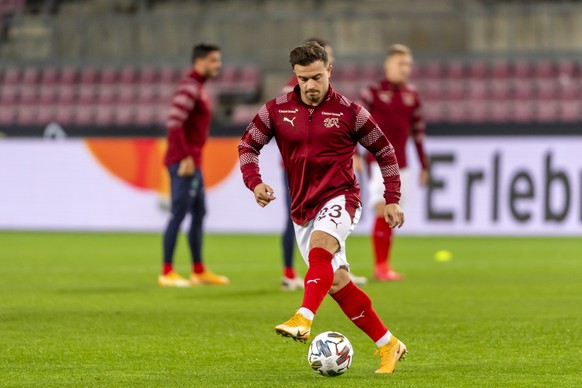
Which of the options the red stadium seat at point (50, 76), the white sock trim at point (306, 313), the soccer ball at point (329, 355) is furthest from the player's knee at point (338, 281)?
the red stadium seat at point (50, 76)

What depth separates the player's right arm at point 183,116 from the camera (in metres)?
10.9

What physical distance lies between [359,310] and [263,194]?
0.72m

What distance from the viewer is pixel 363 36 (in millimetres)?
22234

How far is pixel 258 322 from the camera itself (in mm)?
8250

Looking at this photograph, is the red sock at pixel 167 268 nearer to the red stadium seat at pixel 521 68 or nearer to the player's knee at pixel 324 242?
the player's knee at pixel 324 242

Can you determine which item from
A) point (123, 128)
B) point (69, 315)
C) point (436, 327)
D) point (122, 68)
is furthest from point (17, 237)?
point (436, 327)

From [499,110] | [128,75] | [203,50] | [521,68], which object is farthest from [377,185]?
[128,75]

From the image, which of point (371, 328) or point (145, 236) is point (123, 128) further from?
point (371, 328)

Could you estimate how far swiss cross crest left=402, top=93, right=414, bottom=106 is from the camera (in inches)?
458

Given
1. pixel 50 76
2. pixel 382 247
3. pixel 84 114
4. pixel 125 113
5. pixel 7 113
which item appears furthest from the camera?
pixel 50 76

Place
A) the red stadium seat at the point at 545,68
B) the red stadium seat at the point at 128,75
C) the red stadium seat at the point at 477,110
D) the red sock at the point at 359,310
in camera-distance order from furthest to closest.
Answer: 1. the red stadium seat at the point at 128,75
2. the red stadium seat at the point at 545,68
3. the red stadium seat at the point at 477,110
4. the red sock at the point at 359,310

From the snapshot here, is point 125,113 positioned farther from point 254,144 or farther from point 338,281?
point 338,281

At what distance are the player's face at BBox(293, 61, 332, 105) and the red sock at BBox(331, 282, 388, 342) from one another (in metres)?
0.94

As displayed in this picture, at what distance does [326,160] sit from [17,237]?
1194cm
